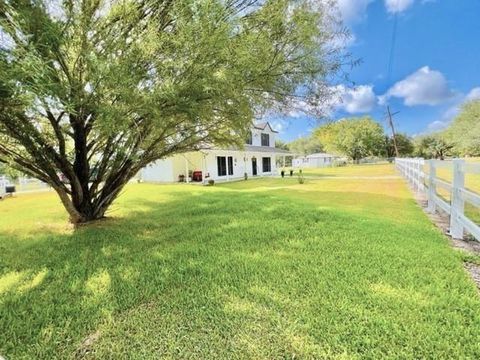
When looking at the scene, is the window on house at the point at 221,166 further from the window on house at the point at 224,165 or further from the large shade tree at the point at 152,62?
the large shade tree at the point at 152,62

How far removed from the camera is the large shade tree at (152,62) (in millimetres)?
3559

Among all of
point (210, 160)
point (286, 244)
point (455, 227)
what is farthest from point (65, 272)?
point (210, 160)

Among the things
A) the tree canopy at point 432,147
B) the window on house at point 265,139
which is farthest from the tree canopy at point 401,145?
the window on house at point 265,139

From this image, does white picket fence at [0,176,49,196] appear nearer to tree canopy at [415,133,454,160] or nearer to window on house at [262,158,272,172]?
window on house at [262,158,272,172]

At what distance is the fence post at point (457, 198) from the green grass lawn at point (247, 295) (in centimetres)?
29

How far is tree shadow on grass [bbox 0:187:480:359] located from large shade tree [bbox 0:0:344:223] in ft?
7.31

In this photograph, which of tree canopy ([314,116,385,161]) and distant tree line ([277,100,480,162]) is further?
tree canopy ([314,116,385,161])

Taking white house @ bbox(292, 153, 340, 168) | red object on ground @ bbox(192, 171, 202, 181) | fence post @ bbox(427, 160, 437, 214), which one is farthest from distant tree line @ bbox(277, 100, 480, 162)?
fence post @ bbox(427, 160, 437, 214)

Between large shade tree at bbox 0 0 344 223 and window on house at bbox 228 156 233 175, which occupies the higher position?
large shade tree at bbox 0 0 344 223

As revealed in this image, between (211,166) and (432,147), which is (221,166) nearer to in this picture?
(211,166)

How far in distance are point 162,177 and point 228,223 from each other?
1784cm

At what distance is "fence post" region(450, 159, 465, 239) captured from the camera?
15.3ft

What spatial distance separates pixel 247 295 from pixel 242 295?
6cm

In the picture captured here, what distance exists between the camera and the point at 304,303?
2885 millimetres
